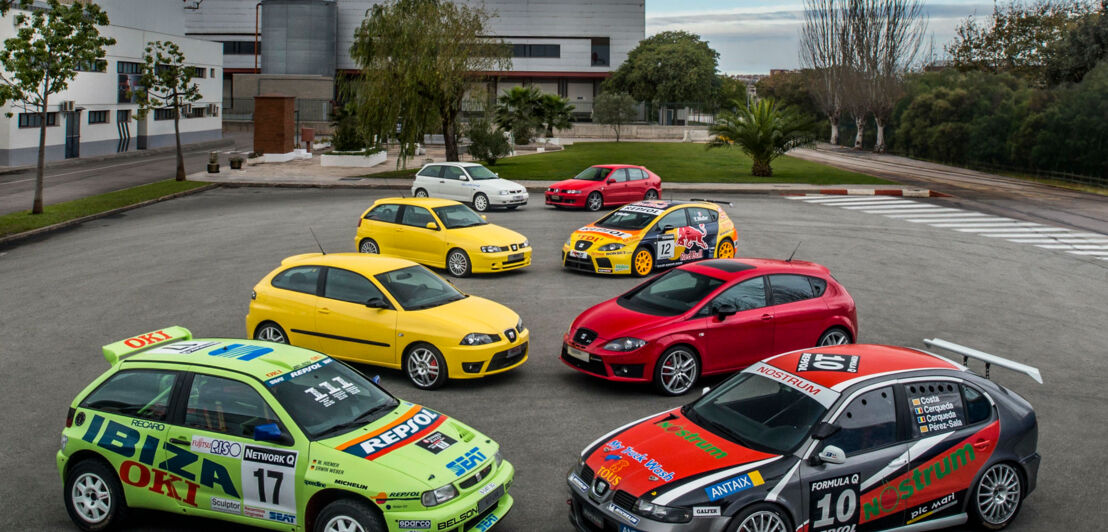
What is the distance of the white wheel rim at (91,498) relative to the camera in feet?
24.7

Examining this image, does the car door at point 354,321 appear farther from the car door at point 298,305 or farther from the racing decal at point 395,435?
the racing decal at point 395,435

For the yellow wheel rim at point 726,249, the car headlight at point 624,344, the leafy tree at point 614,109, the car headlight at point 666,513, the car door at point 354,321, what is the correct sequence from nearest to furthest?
1. the car headlight at point 666,513
2. the car headlight at point 624,344
3. the car door at point 354,321
4. the yellow wheel rim at point 726,249
5. the leafy tree at point 614,109

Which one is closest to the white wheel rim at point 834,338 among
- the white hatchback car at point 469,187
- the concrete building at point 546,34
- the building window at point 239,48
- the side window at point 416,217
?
the side window at point 416,217

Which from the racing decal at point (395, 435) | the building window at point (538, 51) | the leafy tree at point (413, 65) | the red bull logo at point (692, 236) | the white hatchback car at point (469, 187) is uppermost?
the building window at point (538, 51)

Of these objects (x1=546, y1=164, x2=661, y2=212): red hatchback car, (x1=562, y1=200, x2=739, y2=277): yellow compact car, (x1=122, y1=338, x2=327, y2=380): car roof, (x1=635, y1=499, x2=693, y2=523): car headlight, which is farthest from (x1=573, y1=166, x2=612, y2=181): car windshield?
(x1=635, y1=499, x2=693, y2=523): car headlight

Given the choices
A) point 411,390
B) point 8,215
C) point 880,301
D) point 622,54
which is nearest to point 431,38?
point 8,215

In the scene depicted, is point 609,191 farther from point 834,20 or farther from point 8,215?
point 834,20

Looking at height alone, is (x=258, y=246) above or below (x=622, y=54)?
below

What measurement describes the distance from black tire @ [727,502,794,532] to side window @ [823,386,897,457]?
0.72 meters

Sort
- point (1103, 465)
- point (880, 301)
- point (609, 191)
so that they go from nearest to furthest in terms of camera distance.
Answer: point (1103, 465), point (880, 301), point (609, 191)

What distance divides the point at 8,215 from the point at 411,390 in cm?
2248

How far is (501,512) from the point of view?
7.28 meters

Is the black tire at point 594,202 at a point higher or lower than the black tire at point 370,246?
higher

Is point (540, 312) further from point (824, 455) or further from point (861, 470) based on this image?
point (824, 455)
